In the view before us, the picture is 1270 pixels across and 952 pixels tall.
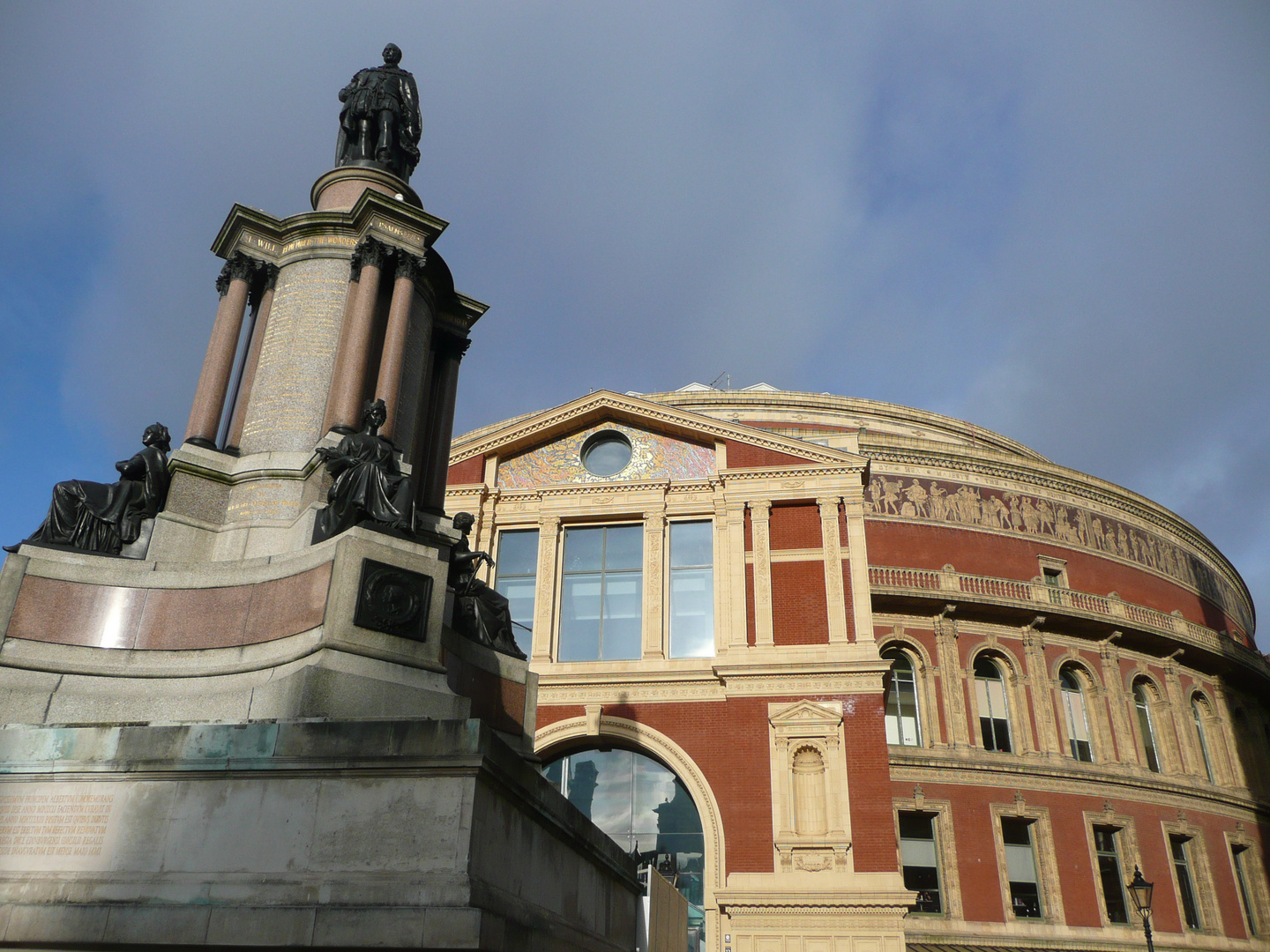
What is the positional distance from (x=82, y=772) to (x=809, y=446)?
22.6m

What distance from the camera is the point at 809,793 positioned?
23516mm

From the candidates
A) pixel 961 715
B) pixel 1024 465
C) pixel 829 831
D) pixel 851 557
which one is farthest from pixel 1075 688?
pixel 829 831

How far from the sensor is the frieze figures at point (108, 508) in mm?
9055

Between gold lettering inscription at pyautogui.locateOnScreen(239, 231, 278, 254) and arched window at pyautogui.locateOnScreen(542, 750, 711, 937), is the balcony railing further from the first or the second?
gold lettering inscription at pyautogui.locateOnScreen(239, 231, 278, 254)

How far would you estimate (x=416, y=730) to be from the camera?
22.4 feet

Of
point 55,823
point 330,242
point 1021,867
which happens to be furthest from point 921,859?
point 55,823

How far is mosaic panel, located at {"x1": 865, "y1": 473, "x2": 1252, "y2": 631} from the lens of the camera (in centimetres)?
3525

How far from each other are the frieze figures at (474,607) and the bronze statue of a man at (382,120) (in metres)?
5.04

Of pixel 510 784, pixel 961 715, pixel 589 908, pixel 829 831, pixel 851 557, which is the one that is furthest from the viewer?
pixel 961 715

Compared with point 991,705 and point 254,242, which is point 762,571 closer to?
point 991,705

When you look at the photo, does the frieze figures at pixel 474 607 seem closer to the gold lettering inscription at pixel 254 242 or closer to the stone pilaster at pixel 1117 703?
the gold lettering inscription at pixel 254 242

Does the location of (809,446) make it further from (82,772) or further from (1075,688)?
(82,772)

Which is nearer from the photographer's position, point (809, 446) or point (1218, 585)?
point (809, 446)

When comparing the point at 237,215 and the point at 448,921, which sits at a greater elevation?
the point at 237,215
